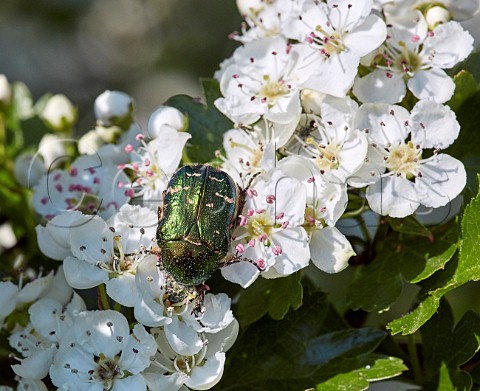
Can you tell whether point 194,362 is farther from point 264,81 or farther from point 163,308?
point 264,81

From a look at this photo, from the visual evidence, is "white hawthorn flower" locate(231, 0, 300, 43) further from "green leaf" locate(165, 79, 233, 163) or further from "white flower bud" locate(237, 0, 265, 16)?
"green leaf" locate(165, 79, 233, 163)

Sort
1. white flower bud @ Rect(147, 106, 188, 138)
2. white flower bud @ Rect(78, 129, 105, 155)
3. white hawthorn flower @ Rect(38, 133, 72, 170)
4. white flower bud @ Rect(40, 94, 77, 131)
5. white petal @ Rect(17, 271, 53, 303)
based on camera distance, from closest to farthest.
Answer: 1. white petal @ Rect(17, 271, 53, 303)
2. white flower bud @ Rect(147, 106, 188, 138)
3. white flower bud @ Rect(78, 129, 105, 155)
4. white hawthorn flower @ Rect(38, 133, 72, 170)
5. white flower bud @ Rect(40, 94, 77, 131)

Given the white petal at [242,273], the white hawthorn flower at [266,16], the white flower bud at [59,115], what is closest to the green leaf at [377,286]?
the white petal at [242,273]

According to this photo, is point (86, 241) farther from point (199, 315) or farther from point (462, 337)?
point (462, 337)

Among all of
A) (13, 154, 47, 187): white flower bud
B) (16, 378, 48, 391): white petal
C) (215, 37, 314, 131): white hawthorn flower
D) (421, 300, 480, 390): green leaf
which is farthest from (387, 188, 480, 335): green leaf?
(13, 154, 47, 187): white flower bud

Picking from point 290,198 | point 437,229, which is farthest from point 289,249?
point 437,229
